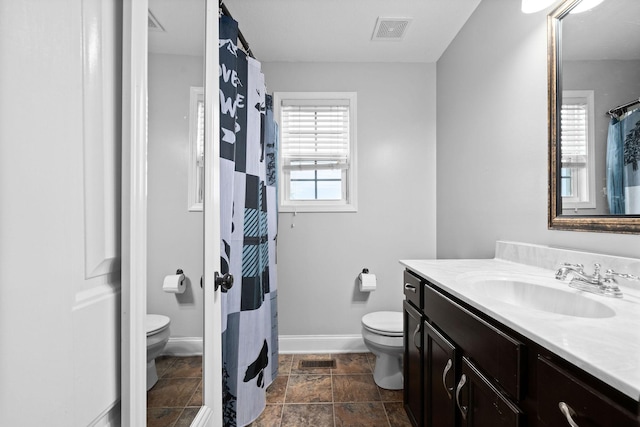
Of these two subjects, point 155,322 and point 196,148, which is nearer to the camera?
point 155,322

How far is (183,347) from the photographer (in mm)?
830

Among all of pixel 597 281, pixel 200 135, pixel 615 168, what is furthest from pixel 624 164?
pixel 200 135

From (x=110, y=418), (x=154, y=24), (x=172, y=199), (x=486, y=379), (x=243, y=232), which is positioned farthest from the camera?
(x=243, y=232)

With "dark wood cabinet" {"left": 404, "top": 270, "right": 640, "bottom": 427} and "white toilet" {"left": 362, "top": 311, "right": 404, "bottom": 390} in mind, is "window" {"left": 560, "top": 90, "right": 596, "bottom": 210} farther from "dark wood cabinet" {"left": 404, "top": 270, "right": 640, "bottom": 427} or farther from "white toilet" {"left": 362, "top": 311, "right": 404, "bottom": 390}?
"white toilet" {"left": 362, "top": 311, "right": 404, "bottom": 390}

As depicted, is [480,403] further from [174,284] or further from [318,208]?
[318,208]

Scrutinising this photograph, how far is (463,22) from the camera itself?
6.68 ft

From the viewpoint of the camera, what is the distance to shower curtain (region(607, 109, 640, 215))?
98 cm

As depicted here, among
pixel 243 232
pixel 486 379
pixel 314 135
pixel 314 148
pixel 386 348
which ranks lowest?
pixel 386 348

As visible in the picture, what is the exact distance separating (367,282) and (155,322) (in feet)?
6.26

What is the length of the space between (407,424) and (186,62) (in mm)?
2037

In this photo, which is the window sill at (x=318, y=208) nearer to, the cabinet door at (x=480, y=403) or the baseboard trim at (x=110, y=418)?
the cabinet door at (x=480, y=403)

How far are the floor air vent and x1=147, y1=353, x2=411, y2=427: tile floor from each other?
3cm

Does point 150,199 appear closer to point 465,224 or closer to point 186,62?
point 186,62

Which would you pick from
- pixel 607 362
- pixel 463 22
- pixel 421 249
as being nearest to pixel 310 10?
pixel 463 22
